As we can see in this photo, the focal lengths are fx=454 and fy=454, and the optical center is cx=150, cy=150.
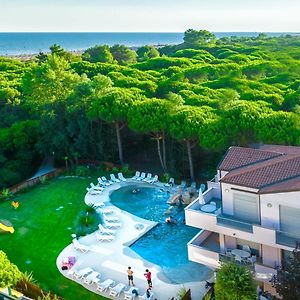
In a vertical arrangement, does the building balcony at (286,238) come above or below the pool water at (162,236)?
above

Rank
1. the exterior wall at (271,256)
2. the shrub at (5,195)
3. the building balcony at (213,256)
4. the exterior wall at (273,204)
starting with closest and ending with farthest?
the exterior wall at (273,204) < the building balcony at (213,256) < the exterior wall at (271,256) < the shrub at (5,195)

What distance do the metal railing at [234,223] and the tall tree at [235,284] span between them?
195 centimetres

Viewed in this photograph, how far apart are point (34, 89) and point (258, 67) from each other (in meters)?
30.6

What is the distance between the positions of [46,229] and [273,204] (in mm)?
14748

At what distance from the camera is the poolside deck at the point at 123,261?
20.7 meters

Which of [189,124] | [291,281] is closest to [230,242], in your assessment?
[291,281]

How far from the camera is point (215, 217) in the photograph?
19.1 meters

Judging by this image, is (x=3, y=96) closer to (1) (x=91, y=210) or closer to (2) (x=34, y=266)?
(1) (x=91, y=210)

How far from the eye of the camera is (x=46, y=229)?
89.4 ft

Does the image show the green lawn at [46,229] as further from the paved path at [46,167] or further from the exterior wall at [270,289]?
the exterior wall at [270,289]

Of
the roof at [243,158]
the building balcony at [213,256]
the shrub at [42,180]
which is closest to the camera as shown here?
the building balcony at [213,256]

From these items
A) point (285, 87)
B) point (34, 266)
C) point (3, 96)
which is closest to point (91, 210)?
point (34, 266)

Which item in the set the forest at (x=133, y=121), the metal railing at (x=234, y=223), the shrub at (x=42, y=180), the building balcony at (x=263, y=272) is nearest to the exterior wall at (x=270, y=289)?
the building balcony at (x=263, y=272)

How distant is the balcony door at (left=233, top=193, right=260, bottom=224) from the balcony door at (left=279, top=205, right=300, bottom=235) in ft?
3.59
